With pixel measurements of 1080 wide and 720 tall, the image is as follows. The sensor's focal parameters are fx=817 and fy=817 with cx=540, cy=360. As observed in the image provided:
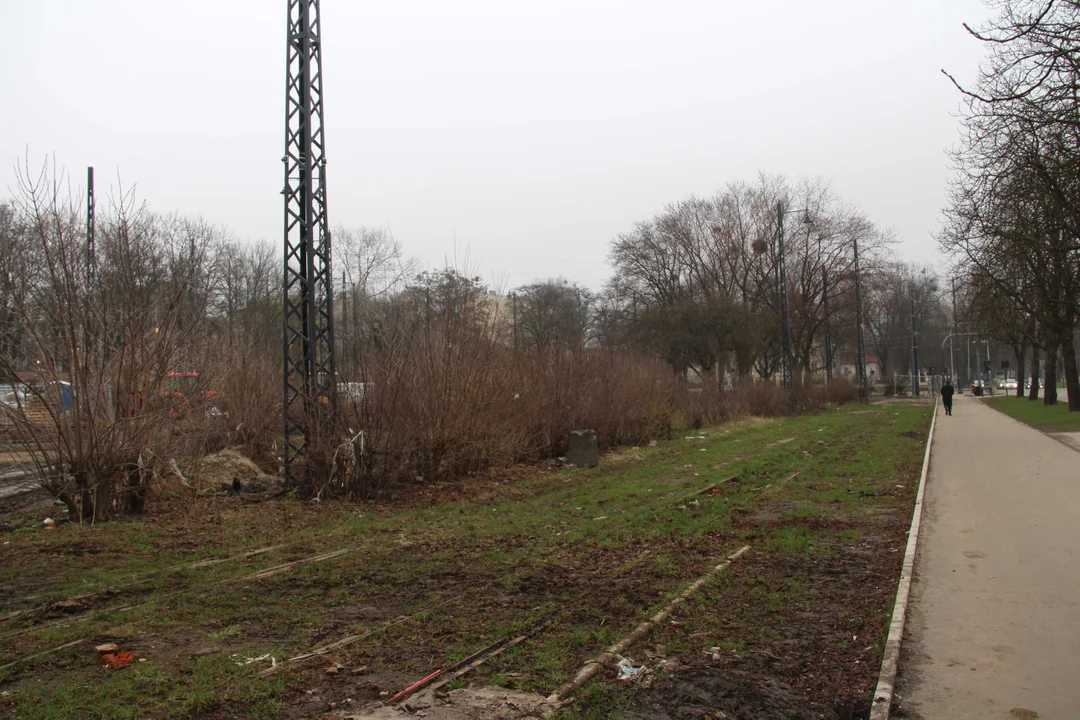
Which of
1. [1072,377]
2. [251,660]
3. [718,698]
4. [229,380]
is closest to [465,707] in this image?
[718,698]

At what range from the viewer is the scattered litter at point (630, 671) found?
520cm

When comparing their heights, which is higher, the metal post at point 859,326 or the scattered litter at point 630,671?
the metal post at point 859,326

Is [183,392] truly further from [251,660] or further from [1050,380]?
[1050,380]

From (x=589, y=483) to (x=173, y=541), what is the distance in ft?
27.9

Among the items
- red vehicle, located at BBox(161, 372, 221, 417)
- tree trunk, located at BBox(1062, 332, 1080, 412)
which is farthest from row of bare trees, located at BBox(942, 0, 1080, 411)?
red vehicle, located at BBox(161, 372, 221, 417)

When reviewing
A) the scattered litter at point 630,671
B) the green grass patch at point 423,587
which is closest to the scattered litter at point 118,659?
the green grass patch at point 423,587

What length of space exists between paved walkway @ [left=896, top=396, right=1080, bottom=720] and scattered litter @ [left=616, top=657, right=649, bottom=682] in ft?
5.09

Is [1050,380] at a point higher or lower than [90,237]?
lower

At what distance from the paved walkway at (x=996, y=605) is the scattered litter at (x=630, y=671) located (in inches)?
61.1

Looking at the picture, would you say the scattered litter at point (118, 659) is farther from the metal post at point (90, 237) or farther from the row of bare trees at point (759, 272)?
the row of bare trees at point (759, 272)

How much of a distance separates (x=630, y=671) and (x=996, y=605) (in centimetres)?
361

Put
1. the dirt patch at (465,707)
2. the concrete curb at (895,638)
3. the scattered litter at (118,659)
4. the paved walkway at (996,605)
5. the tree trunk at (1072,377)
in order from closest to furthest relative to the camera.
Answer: the dirt patch at (465,707) < the concrete curb at (895,638) < the paved walkway at (996,605) < the scattered litter at (118,659) < the tree trunk at (1072,377)

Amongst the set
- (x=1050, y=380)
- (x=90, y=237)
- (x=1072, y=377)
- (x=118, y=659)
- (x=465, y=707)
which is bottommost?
(x=465, y=707)

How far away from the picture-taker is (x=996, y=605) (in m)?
6.88
